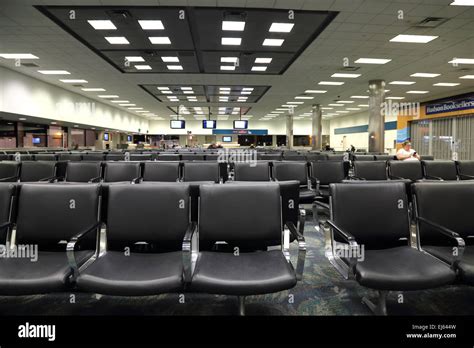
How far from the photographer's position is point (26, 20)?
21.0 ft

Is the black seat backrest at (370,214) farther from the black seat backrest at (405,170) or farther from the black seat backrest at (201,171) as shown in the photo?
the black seat backrest at (405,170)

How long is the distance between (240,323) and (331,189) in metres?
1.13

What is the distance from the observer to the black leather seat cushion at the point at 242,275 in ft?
5.46

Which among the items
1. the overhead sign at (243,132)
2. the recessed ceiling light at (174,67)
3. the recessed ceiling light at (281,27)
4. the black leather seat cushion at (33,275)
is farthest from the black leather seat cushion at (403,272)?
the overhead sign at (243,132)

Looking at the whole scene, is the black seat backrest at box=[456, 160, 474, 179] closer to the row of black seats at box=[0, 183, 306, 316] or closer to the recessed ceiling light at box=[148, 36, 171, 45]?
the row of black seats at box=[0, 183, 306, 316]

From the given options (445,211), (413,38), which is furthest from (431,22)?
(445,211)

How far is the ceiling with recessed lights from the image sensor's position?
585 centimetres

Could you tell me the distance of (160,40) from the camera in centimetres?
760

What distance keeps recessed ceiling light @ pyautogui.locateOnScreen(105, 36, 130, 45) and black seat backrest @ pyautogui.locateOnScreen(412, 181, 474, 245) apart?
762cm

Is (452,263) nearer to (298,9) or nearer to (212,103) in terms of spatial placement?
(298,9)

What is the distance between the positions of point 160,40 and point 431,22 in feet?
20.6

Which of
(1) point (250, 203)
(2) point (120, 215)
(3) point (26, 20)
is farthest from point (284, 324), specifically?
(3) point (26, 20)

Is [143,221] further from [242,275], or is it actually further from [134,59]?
[134,59]

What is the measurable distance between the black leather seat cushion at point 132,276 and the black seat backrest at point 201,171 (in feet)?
7.60
